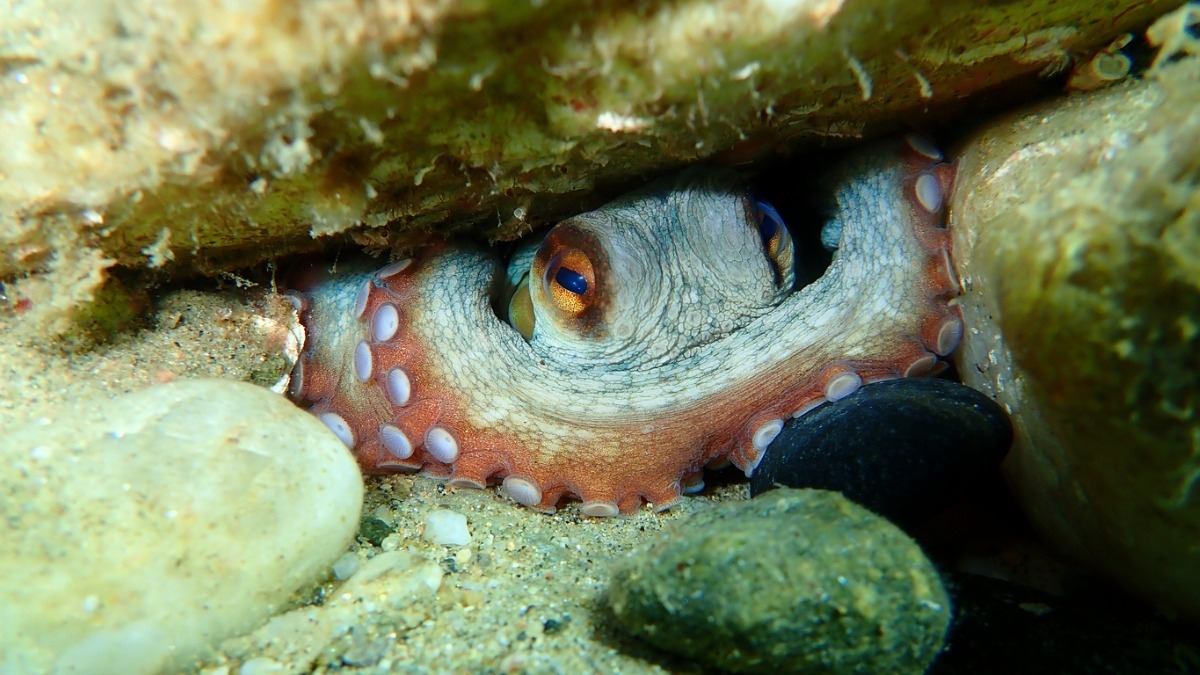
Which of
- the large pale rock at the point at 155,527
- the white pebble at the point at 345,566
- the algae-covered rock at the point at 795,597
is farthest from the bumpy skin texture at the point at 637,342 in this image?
the algae-covered rock at the point at 795,597

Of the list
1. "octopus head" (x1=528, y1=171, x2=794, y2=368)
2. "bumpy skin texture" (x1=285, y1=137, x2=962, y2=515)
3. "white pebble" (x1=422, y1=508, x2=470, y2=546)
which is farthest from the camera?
"octopus head" (x1=528, y1=171, x2=794, y2=368)

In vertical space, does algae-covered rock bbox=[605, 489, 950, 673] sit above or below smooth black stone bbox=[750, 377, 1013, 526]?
below

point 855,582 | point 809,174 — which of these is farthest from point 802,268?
point 855,582

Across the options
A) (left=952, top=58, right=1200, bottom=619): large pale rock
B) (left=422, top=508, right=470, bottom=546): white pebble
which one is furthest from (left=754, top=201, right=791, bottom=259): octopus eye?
(left=422, top=508, right=470, bottom=546): white pebble

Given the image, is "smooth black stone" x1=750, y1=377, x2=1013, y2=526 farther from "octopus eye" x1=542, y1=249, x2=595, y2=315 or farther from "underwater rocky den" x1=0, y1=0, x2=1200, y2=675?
"octopus eye" x1=542, y1=249, x2=595, y2=315

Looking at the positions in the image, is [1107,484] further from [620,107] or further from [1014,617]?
[620,107]

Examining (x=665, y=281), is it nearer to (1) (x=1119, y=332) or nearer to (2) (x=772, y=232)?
(2) (x=772, y=232)

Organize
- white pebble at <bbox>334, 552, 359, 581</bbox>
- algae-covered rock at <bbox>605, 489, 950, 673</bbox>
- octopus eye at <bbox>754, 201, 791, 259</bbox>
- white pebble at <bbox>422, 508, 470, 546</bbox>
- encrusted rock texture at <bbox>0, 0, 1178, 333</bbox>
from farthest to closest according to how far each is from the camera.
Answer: octopus eye at <bbox>754, 201, 791, 259</bbox>
white pebble at <bbox>422, 508, 470, 546</bbox>
white pebble at <bbox>334, 552, 359, 581</bbox>
algae-covered rock at <bbox>605, 489, 950, 673</bbox>
encrusted rock texture at <bbox>0, 0, 1178, 333</bbox>
